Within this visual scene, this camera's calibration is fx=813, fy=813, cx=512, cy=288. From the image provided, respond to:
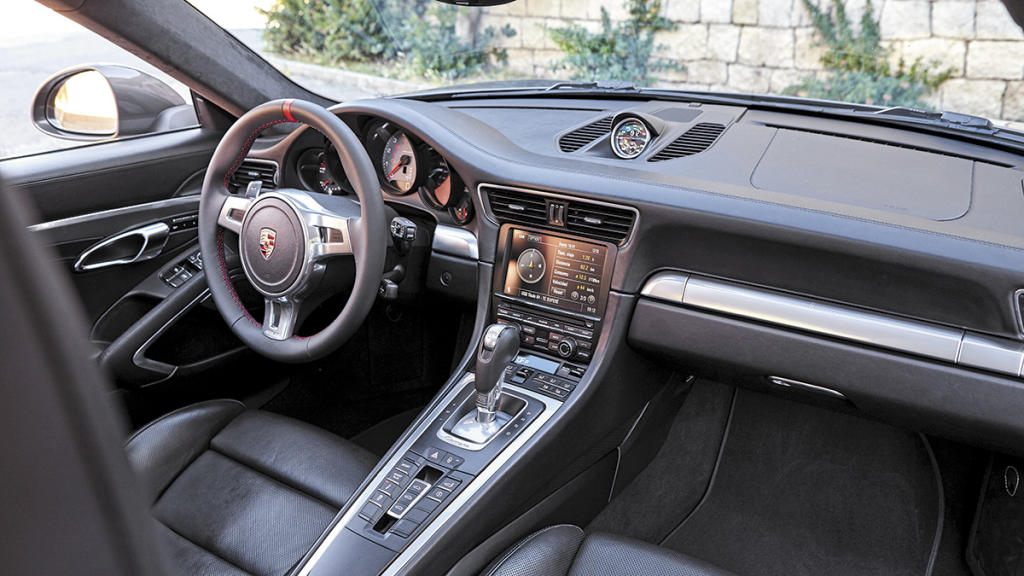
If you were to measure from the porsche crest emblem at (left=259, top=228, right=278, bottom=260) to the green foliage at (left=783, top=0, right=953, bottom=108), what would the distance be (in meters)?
1.70

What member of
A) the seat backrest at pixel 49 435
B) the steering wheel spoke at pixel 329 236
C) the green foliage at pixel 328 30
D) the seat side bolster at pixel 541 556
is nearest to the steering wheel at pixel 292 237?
the steering wheel spoke at pixel 329 236

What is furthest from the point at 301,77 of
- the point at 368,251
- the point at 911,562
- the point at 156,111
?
the point at 911,562

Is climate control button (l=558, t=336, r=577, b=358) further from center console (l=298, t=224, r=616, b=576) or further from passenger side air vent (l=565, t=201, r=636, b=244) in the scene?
passenger side air vent (l=565, t=201, r=636, b=244)

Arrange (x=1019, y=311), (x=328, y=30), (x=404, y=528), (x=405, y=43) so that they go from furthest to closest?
(x=328, y=30) → (x=405, y=43) → (x=404, y=528) → (x=1019, y=311)

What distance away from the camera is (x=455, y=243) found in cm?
215

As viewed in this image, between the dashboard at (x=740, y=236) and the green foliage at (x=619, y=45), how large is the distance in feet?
3.86

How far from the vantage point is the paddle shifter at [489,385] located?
186 cm

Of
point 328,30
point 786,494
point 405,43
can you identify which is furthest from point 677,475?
point 328,30

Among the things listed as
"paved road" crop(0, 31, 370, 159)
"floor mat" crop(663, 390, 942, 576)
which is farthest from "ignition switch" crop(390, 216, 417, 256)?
"floor mat" crop(663, 390, 942, 576)

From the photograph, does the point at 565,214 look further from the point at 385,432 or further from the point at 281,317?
the point at 385,432

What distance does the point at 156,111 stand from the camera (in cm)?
257

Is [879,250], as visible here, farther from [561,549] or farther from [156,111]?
[156,111]

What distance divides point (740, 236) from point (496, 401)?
2.21ft

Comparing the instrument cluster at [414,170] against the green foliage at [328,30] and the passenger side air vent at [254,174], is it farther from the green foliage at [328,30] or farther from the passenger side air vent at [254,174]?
the green foliage at [328,30]
